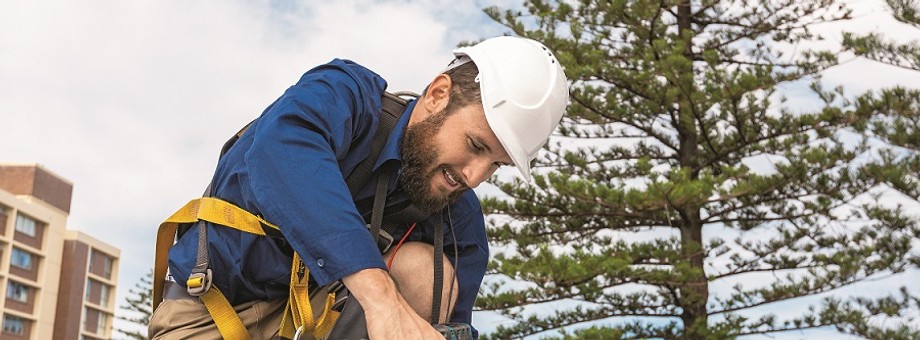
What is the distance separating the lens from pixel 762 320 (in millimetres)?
9359

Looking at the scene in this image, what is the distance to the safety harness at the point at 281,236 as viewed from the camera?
63.7 inches

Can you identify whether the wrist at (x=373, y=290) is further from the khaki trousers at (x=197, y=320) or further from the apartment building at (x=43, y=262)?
the apartment building at (x=43, y=262)

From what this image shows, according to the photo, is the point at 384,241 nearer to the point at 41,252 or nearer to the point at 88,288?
the point at 41,252

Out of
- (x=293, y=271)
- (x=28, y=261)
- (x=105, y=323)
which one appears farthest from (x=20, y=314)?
(x=293, y=271)

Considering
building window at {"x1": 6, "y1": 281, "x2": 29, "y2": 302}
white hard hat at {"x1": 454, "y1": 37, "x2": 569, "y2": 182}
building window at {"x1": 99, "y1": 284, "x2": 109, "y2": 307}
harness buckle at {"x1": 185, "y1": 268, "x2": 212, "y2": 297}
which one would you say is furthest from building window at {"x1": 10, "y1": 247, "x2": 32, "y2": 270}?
white hard hat at {"x1": 454, "y1": 37, "x2": 569, "y2": 182}

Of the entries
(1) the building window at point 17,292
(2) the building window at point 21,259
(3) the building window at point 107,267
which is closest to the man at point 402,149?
(1) the building window at point 17,292

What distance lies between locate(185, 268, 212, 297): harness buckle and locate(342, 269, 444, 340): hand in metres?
0.40

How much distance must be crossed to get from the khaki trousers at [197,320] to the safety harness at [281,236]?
0.04 metres

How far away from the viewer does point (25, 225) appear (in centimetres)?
3597

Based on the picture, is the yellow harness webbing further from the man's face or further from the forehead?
the forehead

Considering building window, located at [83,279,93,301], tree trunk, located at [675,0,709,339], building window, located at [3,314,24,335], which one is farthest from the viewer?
building window, located at [83,279,93,301]

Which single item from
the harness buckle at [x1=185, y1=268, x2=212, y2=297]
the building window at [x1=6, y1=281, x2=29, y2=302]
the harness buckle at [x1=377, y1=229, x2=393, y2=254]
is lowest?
the harness buckle at [x1=185, y1=268, x2=212, y2=297]

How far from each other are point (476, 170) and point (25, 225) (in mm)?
37874

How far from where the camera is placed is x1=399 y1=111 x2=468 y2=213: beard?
169 centimetres
